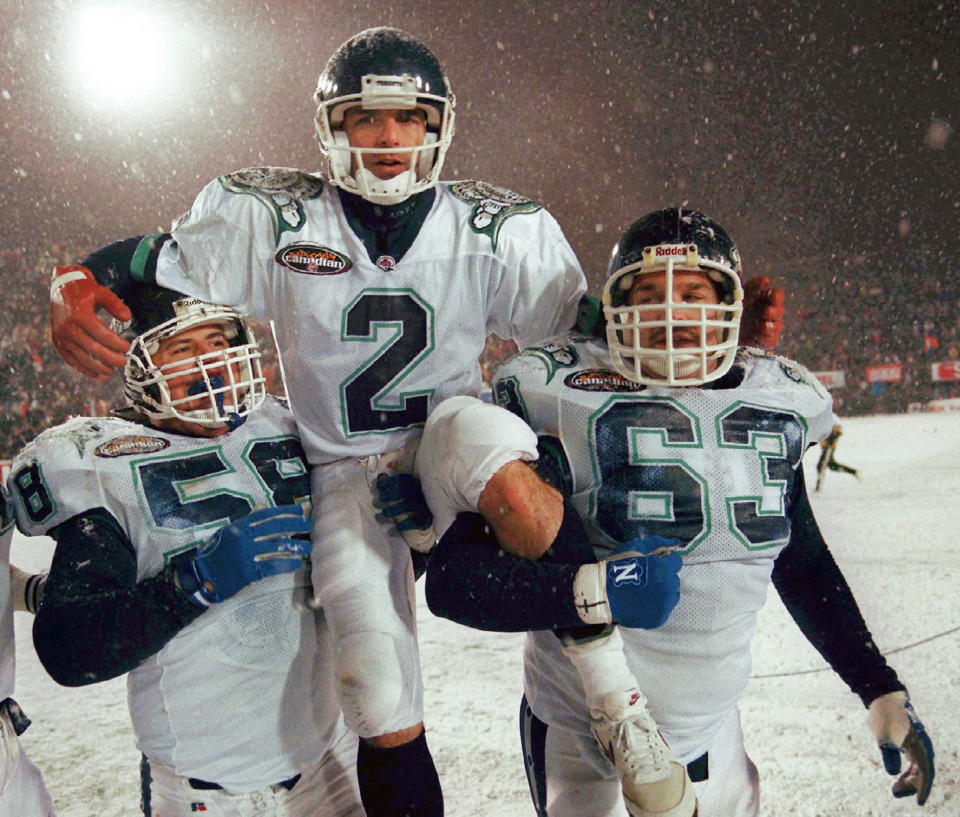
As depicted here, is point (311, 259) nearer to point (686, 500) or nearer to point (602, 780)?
point (686, 500)

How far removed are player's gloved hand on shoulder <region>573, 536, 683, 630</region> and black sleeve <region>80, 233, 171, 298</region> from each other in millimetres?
1214

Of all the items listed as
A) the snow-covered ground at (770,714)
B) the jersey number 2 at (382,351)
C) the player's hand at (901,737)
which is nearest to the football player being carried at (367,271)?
the jersey number 2 at (382,351)

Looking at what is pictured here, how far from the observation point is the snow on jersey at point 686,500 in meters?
1.51

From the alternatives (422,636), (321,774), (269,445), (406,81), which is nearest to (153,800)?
(321,774)

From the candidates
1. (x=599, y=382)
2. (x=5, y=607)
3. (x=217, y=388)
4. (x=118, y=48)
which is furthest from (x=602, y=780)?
(x=118, y=48)

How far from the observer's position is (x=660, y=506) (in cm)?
151

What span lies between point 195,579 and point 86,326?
24.7 inches

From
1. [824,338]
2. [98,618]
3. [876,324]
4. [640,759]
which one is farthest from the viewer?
[876,324]

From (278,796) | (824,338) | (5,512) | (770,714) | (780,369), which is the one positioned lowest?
(824,338)

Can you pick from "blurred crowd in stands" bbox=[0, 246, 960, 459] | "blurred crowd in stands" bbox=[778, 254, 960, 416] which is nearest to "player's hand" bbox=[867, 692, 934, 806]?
"blurred crowd in stands" bbox=[0, 246, 960, 459]

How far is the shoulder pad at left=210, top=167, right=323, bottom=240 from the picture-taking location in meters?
1.89

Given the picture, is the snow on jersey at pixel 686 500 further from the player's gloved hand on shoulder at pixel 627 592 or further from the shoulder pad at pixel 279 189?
the shoulder pad at pixel 279 189

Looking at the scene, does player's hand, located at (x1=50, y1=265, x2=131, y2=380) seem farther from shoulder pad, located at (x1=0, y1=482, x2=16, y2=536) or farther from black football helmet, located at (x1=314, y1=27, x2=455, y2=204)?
black football helmet, located at (x1=314, y1=27, x2=455, y2=204)

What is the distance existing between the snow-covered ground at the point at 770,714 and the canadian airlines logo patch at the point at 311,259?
58.9 inches
